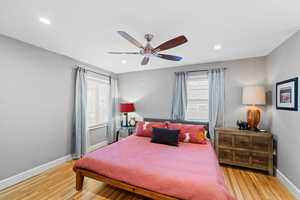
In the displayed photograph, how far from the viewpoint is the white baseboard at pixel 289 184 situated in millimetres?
1873

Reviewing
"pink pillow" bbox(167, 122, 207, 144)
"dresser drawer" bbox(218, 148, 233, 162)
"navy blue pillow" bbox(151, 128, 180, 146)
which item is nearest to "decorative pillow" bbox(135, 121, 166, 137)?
"navy blue pillow" bbox(151, 128, 180, 146)

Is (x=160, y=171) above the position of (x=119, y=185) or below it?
above

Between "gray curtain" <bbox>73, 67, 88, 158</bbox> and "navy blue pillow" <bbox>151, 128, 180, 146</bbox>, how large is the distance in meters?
1.88

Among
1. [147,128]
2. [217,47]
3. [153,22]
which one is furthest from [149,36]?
[147,128]

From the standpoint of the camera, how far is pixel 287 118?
215cm

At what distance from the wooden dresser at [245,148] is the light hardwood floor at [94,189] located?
0.23 meters

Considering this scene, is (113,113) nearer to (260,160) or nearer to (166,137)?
(166,137)

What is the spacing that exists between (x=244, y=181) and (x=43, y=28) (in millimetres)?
4251

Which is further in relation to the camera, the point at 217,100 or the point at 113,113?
the point at 113,113

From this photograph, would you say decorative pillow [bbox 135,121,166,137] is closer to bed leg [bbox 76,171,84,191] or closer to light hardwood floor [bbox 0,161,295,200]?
light hardwood floor [bbox 0,161,295,200]

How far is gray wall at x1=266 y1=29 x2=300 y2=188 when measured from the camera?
6.31ft

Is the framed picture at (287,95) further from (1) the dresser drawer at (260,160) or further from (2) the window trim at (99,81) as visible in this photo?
(2) the window trim at (99,81)

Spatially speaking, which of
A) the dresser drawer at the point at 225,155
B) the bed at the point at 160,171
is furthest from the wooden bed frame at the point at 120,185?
the dresser drawer at the point at 225,155

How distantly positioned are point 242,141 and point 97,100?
398cm
